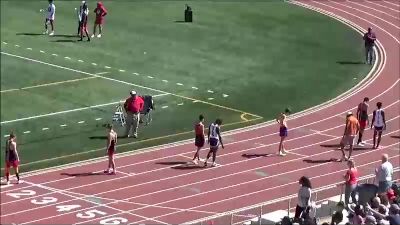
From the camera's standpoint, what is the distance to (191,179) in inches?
898

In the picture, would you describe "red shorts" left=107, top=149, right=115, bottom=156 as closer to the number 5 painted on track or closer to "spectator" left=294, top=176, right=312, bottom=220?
the number 5 painted on track

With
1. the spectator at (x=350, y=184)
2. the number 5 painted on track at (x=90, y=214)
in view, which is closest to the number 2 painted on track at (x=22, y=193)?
the number 5 painted on track at (x=90, y=214)

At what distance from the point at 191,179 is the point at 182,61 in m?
11.7

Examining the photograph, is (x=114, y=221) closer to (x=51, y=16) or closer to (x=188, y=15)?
(x=51, y=16)

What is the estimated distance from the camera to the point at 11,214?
19.8 m

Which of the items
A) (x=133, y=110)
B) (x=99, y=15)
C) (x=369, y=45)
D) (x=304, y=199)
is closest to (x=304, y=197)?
(x=304, y=199)

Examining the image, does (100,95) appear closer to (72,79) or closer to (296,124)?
(72,79)

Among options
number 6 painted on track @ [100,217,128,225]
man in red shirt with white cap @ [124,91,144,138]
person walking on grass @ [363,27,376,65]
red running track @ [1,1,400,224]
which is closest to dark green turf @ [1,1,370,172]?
man in red shirt with white cap @ [124,91,144,138]

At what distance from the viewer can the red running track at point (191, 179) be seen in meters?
20.3

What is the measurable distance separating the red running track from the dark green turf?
0.97 m

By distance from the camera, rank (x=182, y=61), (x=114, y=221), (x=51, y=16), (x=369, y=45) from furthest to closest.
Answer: (x=51, y=16) → (x=369, y=45) → (x=182, y=61) → (x=114, y=221)

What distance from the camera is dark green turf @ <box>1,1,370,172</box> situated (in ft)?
85.9

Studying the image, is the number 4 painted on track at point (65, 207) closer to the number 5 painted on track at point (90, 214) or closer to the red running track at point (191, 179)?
the red running track at point (191, 179)

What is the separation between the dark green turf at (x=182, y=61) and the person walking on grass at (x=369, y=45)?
23.3 inches
